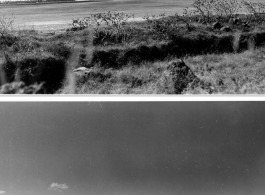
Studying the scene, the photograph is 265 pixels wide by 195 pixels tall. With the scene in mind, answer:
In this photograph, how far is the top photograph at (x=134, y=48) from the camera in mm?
3672

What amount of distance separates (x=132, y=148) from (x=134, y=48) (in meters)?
1.18

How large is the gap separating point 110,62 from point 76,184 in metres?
1.51

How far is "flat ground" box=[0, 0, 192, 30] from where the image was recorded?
3719mm

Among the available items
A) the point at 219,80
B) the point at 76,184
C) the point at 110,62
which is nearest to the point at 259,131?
the point at 219,80

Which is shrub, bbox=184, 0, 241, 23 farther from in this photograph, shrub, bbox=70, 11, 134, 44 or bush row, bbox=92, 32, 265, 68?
shrub, bbox=70, 11, 134, 44

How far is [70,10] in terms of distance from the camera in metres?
3.75

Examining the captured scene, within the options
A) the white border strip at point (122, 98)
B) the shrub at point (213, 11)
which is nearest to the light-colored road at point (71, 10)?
the shrub at point (213, 11)

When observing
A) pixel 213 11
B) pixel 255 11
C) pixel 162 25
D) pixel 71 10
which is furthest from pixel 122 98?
pixel 255 11

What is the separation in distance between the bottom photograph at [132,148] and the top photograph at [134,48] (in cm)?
23

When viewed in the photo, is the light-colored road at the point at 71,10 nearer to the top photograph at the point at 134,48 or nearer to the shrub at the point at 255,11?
the top photograph at the point at 134,48

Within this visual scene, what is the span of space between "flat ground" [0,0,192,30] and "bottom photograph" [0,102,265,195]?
3.13 ft

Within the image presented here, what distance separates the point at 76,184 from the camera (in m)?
3.77

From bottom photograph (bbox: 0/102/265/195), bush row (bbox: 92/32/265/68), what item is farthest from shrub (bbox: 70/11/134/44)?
bottom photograph (bbox: 0/102/265/195)

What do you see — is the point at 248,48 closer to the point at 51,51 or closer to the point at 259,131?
the point at 259,131
